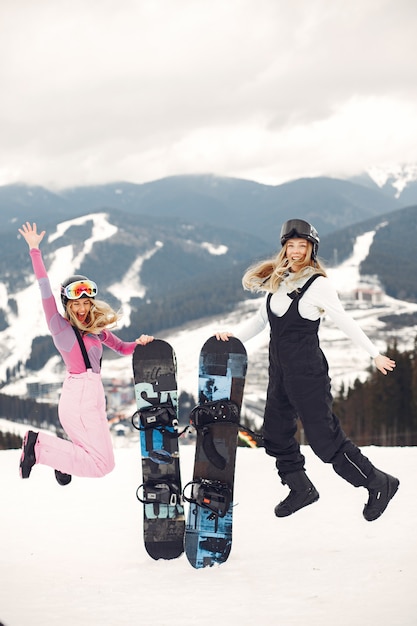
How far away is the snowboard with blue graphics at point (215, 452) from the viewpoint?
5297mm

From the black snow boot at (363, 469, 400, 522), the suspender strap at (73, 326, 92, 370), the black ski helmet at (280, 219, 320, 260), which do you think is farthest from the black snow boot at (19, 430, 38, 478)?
the black snow boot at (363, 469, 400, 522)

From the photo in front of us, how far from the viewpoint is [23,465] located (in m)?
5.45

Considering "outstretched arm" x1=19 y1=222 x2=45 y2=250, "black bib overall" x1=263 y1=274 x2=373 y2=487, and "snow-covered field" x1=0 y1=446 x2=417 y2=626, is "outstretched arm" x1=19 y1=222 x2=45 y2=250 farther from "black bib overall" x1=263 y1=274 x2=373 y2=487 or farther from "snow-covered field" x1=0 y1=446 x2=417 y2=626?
"snow-covered field" x1=0 y1=446 x2=417 y2=626

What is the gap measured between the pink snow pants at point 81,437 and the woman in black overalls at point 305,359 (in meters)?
1.40

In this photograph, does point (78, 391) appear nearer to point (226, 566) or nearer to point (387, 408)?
point (226, 566)

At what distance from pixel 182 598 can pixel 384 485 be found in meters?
2.32

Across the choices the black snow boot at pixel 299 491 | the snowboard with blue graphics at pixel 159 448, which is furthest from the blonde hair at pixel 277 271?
the black snow boot at pixel 299 491

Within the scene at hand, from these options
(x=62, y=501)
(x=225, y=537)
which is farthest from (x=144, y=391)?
(x=62, y=501)

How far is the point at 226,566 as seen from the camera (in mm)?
5164

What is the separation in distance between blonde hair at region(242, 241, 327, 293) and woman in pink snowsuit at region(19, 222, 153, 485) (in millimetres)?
1209

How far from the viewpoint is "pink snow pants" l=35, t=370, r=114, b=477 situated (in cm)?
556

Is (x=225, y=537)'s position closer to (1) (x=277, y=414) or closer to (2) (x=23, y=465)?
(1) (x=277, y=414)

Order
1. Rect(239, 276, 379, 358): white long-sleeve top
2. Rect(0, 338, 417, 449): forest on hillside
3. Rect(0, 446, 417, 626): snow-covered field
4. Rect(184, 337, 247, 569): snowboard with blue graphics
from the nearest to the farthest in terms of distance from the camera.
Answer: Rect(0, 446, 417, 626): snow-covered field, Rect(184, 337, 247, 569): snowboard with blue graphics, Rect(239, 276, 379, 358): white long-sleeve top, Rect(0, 338, 417, 449): forest on hillside

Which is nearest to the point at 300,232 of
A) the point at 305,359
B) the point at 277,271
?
the point at 277,271
